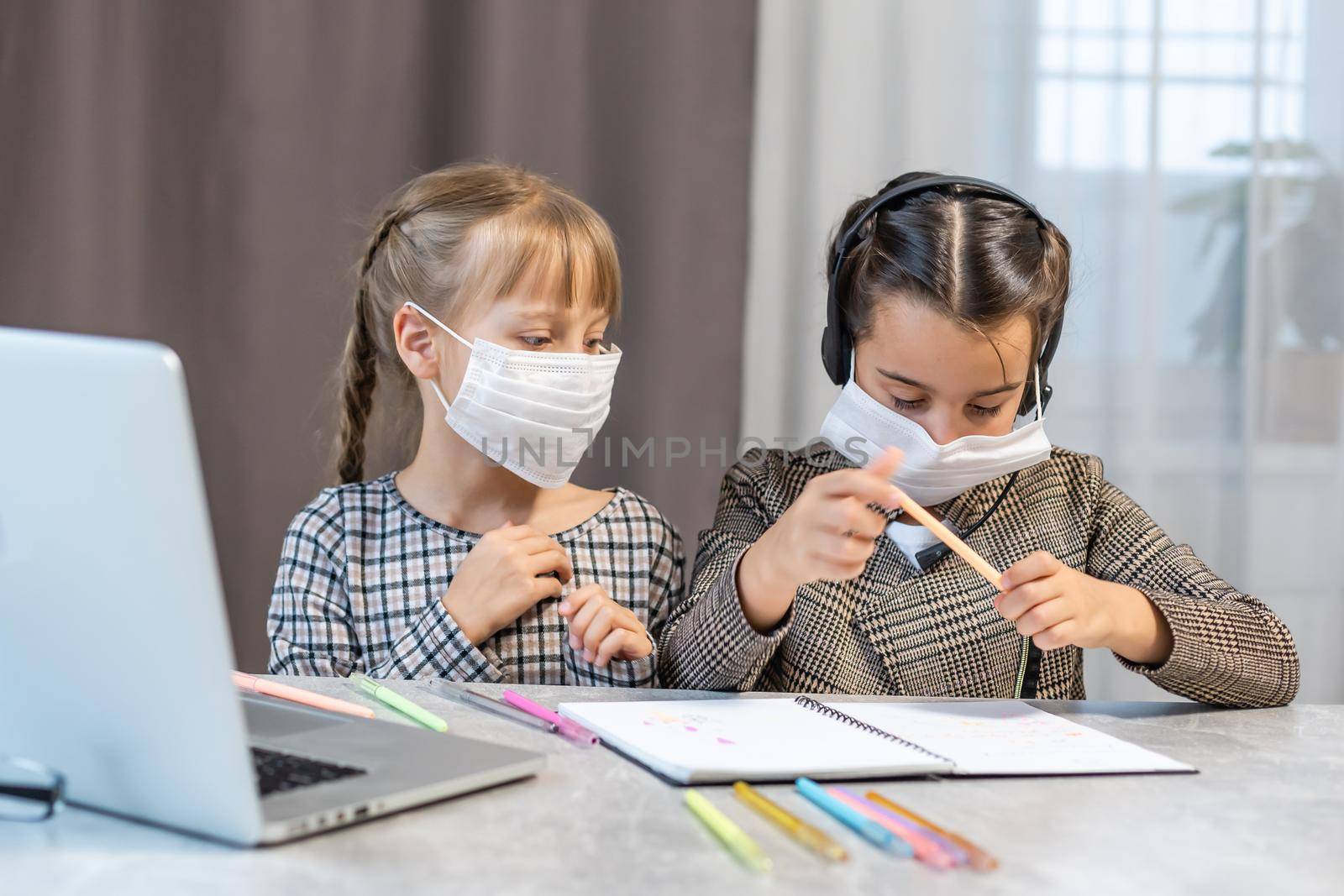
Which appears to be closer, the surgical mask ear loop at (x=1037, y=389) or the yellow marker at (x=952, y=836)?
the yellow marker at (x=952, y=836)

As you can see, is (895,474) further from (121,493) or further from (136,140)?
(136,140)

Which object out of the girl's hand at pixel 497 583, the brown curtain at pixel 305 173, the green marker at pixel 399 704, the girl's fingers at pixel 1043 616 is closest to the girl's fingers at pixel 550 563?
the girl's hand at pixel 497 583

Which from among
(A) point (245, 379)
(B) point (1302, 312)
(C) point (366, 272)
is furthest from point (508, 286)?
(B) point (1302, 312)

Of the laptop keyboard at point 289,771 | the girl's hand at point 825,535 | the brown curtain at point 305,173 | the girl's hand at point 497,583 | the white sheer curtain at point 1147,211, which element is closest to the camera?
the laptop keyboard at point 289,771

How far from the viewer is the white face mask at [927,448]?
1.04 m

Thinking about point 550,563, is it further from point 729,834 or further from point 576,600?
point 729,834

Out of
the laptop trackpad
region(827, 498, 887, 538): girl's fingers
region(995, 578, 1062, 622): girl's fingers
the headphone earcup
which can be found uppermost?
Result: the headphone earcup

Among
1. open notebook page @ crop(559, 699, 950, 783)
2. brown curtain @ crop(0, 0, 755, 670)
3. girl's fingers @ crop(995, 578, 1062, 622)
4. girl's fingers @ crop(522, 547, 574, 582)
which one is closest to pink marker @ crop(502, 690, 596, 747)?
open notebook page @ crop(559, 699, 950, 783)

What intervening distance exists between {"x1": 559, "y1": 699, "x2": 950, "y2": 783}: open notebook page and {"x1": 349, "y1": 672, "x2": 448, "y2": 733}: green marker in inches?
3.5

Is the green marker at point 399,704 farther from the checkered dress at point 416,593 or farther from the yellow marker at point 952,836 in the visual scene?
the yellow marker at point 952,836

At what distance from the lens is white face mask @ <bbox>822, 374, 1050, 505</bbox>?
3.42 feet

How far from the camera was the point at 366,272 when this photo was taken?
50.9 inches

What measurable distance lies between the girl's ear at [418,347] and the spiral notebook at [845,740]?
0.50 meters

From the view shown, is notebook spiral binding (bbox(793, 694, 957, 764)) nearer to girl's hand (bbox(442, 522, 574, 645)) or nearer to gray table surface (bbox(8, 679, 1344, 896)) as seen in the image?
gray table surface (bbox(8, 679, 1344, 896))
